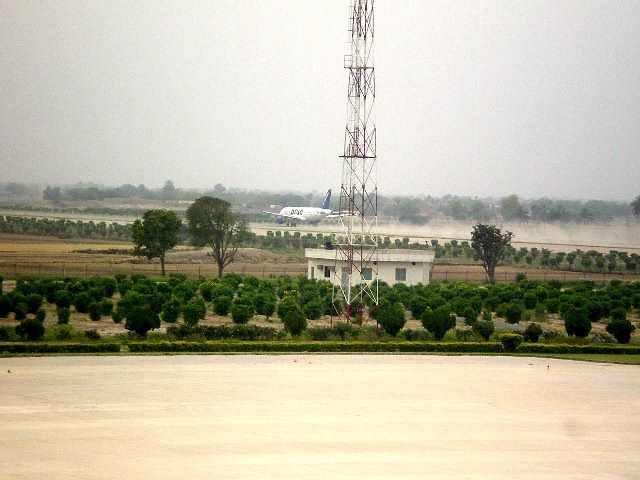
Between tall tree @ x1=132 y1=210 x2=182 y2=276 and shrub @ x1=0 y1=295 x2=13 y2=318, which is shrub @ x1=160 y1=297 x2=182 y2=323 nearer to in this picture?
shrub @ x1=0 y1=295 x2=13 y2=318

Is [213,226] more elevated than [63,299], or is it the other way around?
[213,226]

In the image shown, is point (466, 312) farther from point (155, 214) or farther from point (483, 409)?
point (155, 214)

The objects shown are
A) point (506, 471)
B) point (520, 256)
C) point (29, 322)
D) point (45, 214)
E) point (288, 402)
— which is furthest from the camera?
point (45, 214)

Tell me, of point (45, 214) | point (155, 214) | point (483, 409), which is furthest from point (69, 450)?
point (45, 214)

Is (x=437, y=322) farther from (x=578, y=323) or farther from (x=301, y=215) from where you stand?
(x=301, y=215)

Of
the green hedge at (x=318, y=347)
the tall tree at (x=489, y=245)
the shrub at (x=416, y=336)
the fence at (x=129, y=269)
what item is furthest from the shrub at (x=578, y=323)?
the tall tree at (x=489, y=245)

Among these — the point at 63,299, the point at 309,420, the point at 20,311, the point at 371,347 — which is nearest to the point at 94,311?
the point at 20,311

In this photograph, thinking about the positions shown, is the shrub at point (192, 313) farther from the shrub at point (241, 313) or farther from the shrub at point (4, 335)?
the shrub at point (4, 335)
